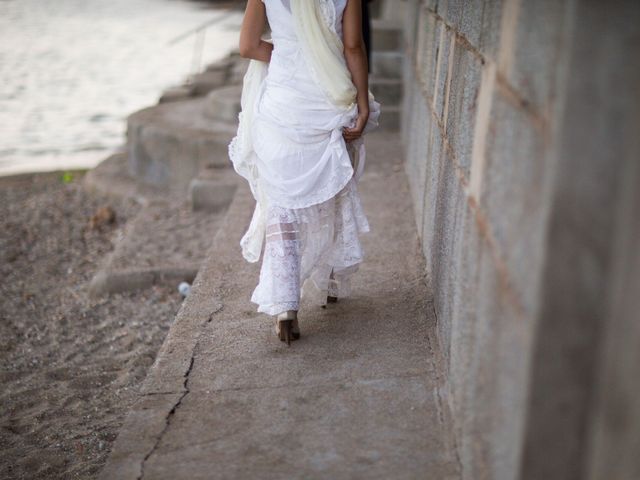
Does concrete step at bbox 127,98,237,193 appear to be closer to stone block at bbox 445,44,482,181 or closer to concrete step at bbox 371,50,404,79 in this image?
concrete step at bbox 371,50,404,79

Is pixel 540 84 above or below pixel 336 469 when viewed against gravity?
above

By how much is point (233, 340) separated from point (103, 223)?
168 inches

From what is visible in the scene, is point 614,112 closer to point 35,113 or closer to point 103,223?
point 103,223

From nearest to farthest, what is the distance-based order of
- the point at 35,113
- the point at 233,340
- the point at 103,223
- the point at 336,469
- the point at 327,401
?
the point at 336,469
the point at 327,401
the point at 233,340
the point at 103,223
the point at 35,113

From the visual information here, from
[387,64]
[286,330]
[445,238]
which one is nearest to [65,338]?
[286,330]

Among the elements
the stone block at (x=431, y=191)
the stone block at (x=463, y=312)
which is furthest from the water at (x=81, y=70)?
the stone block at (x=463, y=312)

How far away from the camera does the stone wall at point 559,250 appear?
5.57 ft

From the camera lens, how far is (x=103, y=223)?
769cm

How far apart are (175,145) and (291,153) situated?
4753 mm

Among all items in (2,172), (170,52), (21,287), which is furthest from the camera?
(170,52)

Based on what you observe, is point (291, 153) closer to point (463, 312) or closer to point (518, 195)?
point (463, 312)

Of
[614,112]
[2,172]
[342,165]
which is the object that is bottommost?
[2,172]

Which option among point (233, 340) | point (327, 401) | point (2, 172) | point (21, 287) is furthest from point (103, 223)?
point (327, 401)

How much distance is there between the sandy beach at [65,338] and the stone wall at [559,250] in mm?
1898
